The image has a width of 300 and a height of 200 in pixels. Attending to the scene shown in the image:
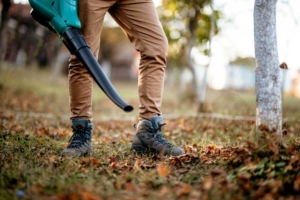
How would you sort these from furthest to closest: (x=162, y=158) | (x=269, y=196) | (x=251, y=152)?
(x=162, y=158) → (x=251, y=152) → (x=269, y=196)

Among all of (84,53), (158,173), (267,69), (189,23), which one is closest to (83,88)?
(84,53)

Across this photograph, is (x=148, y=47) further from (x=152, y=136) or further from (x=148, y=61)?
(x=152, y=136)

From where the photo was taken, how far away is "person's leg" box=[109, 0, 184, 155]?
2.52 meters

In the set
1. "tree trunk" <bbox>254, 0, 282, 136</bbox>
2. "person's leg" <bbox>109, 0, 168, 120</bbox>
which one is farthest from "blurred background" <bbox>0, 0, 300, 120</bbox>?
"person's leg" <bbox>109, 0, 168, 120</bbox>

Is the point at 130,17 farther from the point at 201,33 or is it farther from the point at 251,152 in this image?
the point at 201,33

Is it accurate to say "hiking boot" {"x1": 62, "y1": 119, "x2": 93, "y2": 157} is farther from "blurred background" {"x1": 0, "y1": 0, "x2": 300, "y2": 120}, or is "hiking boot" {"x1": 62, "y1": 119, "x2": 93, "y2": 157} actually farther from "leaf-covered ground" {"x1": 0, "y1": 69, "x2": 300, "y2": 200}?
"blurred background" {"x1": 0, "y1": 0, "x2": 300, "y2": 120}

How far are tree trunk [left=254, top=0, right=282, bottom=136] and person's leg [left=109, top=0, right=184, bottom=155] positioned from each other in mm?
728

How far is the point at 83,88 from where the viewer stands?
8.46 ft

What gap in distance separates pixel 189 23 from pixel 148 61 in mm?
5795

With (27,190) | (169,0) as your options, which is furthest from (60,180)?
(169,0)

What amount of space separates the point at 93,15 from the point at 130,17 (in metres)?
0.30

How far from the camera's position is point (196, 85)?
27.0 ft

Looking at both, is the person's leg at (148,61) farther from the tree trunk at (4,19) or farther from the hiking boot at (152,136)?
the tree trunk at (4,19)

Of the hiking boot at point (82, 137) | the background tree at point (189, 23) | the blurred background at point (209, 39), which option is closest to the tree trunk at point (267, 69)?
the blurred background at point (209, 39)
